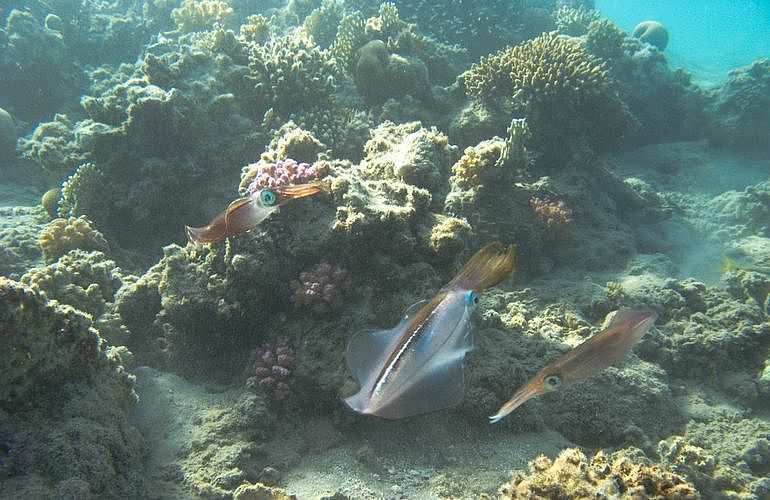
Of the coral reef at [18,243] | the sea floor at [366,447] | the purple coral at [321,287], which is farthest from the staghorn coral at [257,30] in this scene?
the sea floor at [366,447]

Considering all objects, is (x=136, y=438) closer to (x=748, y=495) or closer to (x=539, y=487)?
(x=539, y=487)

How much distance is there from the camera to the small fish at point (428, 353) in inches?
75.3

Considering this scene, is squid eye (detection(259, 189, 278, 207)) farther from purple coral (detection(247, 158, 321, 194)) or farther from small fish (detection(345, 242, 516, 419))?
small fish (detection(345, 242, 516, 419))

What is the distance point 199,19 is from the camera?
12039mm

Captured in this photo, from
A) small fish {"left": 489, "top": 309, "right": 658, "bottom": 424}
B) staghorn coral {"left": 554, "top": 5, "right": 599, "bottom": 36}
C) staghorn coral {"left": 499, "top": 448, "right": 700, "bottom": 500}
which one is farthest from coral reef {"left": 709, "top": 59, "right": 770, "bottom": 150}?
staghorn coral {"left": 499, "top": 448, "right": 700, "bottom": 500}

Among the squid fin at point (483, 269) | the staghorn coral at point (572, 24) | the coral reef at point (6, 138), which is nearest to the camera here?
the squid fin at point (483, 269)

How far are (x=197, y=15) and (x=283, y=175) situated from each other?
1033 cm

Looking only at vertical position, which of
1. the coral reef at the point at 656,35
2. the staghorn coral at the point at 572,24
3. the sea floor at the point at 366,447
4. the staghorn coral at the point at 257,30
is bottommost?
the sea floor at the point at 366,447

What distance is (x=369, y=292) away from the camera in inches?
162

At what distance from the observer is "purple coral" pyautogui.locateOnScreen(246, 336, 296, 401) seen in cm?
382

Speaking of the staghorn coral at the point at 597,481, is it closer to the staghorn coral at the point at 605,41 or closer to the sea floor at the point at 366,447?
the sea floor at the point at 366,447

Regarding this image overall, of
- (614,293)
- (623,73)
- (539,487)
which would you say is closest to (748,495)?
(539,487)

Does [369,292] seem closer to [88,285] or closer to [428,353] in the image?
[428,353]

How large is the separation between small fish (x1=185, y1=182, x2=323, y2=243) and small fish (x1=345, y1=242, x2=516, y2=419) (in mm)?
1792
